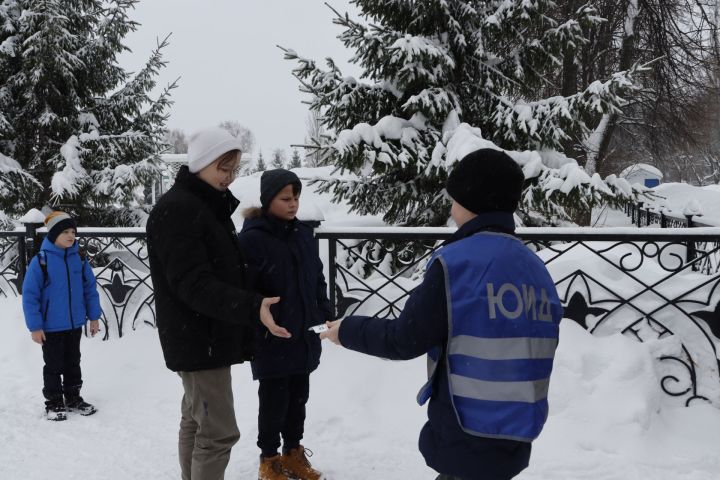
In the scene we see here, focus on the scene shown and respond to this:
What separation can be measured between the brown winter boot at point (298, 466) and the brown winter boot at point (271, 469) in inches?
3.1

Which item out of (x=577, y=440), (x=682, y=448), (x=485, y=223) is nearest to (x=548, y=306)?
(x=485, y=223)

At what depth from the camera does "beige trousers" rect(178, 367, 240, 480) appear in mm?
2164

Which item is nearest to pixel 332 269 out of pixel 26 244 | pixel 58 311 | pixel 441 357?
pixel 58 311

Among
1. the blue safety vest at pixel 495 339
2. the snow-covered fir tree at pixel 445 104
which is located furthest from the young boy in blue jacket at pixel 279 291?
the snow-covered fir tree at pixel 445 104

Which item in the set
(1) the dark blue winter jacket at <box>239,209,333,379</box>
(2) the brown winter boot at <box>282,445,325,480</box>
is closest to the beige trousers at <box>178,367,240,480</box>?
(1) the dark blue winter jacket at <box>239,209,333,379</box>

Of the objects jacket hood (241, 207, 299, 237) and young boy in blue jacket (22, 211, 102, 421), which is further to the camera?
young boy in blue jacket (22, 211, 102, 421)

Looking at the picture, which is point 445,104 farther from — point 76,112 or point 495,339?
point 76,112

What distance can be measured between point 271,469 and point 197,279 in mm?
1406

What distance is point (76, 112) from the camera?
9.45 meters

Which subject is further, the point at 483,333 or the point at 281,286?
the point at 281,286

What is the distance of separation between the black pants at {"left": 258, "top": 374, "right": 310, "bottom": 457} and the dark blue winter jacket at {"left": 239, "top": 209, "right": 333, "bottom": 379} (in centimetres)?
11

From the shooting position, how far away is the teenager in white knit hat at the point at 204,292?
199 cm

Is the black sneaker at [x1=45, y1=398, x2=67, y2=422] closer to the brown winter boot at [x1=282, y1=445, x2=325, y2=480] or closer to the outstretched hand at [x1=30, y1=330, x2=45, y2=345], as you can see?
the outstretched hand at [x1=30, y1=330, x2=45, y2=345]

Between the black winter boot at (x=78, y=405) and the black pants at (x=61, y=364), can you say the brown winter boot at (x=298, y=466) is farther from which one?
the black pants at (x=61, y=364)
